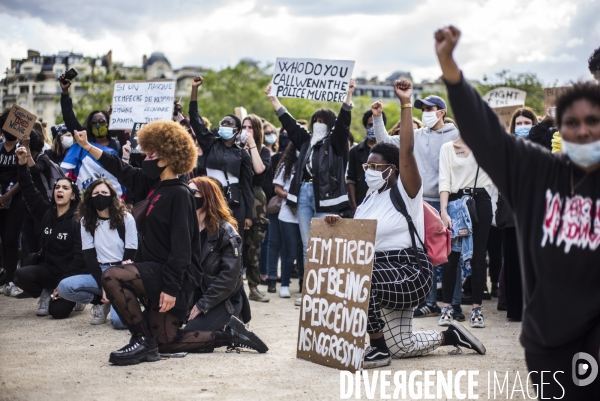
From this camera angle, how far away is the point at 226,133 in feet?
31.4

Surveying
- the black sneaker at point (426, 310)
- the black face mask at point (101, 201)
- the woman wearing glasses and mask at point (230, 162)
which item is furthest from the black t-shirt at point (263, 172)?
the black sneaker at point (426, 310)

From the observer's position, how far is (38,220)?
9867mm

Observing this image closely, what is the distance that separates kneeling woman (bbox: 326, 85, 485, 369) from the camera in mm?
5812

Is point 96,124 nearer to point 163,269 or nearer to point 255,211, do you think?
point 255,211

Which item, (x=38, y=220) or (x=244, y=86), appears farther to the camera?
(x=244, y=86)

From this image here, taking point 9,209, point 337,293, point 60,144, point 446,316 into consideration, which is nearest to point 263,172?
point 60,144

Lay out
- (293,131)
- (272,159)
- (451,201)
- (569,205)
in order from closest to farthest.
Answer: (569,205), (451,201), (293,131), (272,159)

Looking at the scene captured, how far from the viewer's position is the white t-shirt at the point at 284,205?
9797 millimetres

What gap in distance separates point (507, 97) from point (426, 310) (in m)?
5.09

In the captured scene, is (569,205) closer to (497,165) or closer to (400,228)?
(497,165)

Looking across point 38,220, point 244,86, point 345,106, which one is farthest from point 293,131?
point 244,86

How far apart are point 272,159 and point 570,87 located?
871 centimetres

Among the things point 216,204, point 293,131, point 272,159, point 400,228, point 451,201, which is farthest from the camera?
point 272,159

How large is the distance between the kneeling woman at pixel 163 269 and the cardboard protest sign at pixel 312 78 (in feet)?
10.2
